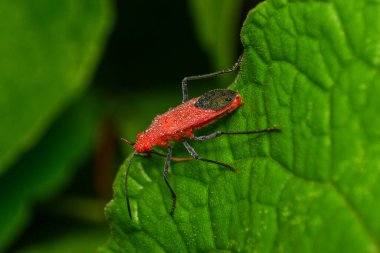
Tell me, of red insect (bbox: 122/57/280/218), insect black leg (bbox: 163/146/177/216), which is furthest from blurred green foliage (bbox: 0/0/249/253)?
insect black leg (bbox: 163/146/177/216)

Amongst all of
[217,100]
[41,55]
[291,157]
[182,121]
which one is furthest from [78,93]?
[291,157]

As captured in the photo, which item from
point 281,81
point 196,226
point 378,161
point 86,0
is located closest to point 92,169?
point 86,0

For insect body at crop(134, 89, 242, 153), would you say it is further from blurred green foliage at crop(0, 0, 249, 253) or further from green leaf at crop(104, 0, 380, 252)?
blurred green foliage at crop(0, 0, 249, 253)

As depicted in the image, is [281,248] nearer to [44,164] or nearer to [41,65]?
[41,65]

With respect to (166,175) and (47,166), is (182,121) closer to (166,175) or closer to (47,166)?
(166,175)

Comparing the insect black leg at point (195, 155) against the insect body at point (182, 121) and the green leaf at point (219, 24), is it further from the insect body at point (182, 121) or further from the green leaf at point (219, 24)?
the green leaf at point (219, 24)

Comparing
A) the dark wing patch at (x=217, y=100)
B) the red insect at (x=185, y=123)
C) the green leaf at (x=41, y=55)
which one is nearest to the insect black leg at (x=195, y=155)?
the red insect at (x=185, y=123)
